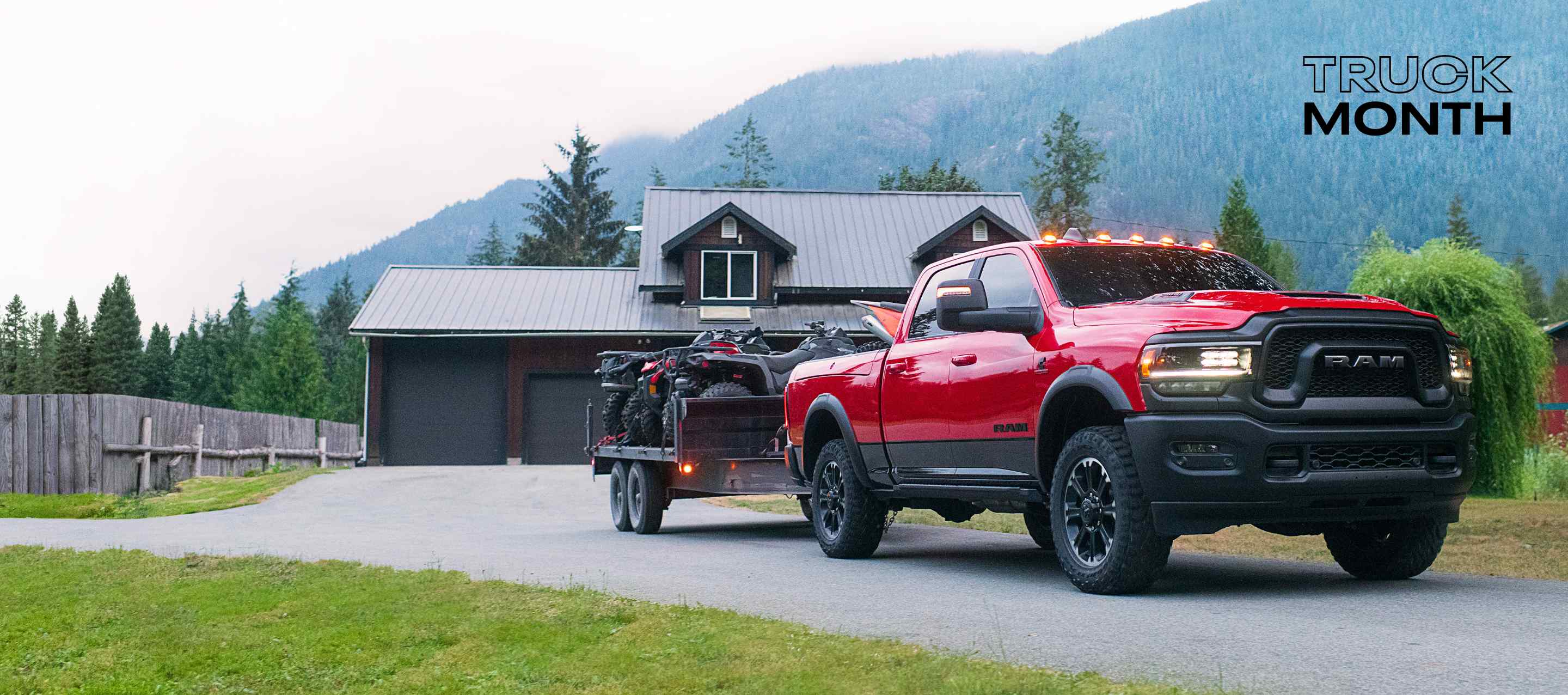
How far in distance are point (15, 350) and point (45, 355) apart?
724 inches

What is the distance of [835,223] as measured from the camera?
3991 centimetres

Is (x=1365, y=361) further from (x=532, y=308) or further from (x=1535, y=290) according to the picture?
(x=1535, y=290)

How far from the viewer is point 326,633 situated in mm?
6535

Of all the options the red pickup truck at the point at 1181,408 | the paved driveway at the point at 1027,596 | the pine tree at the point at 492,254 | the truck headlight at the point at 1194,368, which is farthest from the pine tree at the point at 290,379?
the truck headlight at the point at 1194,368

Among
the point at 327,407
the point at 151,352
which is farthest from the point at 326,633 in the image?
the point at 151,352

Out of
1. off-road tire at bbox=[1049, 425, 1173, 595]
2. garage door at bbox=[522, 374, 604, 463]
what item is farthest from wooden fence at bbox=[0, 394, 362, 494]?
off-road tire at bbox=[1049, 425, 1173, 595]

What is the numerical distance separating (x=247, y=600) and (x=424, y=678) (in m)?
2.96

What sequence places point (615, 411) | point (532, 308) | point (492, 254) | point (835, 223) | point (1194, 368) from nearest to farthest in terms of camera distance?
point (1194, 368)
point (615, 411)
point (532, 308)
point (835, 223)
point (492, 254)

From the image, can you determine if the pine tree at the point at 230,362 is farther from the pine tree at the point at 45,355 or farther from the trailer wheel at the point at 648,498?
the trailer wheel at the point at 648,498

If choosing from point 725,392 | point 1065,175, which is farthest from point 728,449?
point 1065,175

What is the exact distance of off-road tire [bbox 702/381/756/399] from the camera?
13727mm

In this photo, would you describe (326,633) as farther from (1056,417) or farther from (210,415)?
(210,415)

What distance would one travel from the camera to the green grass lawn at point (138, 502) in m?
19.6

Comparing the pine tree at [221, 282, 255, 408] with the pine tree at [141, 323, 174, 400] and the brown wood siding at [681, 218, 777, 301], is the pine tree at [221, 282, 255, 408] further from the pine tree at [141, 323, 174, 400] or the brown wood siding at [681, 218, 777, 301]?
the brown wood siding at [681, 218, 777, 301]
